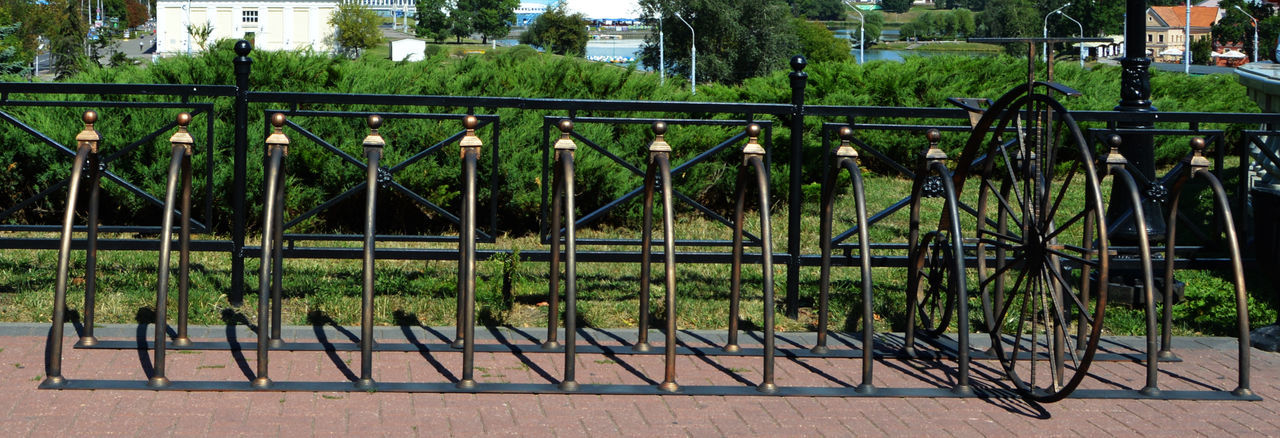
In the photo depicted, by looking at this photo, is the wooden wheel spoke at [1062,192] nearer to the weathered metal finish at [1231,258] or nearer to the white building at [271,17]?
the weathered metal finish at [1231,258]

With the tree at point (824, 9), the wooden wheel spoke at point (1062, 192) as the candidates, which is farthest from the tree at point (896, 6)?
the wooden wheel spoke at point (1062, 192)

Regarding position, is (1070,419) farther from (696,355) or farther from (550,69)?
(550,69)

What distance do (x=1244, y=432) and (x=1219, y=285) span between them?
7.89 feet

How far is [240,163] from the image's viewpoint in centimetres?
611

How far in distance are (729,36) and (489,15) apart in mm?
51668

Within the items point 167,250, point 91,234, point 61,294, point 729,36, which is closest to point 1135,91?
point 167,250

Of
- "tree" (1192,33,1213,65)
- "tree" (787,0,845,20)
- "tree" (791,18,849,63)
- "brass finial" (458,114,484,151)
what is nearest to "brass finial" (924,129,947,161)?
"brass finial" (458,114,484,151)

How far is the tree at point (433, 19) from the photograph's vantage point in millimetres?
128875

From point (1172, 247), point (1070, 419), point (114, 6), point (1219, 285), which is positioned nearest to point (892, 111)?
point (1172, 247)

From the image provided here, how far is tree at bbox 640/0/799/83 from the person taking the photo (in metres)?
78.3

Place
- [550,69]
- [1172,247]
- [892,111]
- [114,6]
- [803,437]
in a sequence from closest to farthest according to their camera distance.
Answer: [803,437]
[1172,247]
[892,111]
[550,69]
[114,6]

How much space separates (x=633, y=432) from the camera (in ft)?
14.8

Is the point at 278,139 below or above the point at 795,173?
above

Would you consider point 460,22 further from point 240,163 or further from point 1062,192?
point 1062,192
